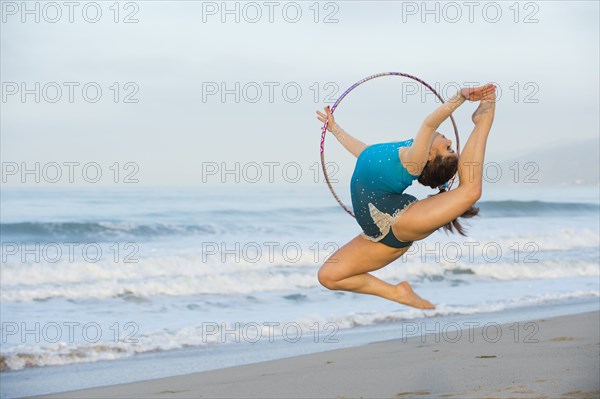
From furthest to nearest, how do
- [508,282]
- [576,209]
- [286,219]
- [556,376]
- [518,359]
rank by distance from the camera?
1. [576,209]
2. [286,219]
3. [508,282]
4. [518,359]
5. [556,376]

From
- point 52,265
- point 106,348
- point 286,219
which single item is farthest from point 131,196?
point 106,348

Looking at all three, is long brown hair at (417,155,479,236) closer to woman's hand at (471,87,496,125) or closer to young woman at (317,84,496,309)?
young woman at (317,84,496,309)

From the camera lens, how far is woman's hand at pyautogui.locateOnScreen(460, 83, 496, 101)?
18.0ft

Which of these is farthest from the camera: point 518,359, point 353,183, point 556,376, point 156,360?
point 156,360

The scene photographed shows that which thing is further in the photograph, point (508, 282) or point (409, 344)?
point (508, 282)

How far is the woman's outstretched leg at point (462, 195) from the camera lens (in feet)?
18.1

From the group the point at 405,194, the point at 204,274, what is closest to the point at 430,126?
the point at 405,194

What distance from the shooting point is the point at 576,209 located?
128ft

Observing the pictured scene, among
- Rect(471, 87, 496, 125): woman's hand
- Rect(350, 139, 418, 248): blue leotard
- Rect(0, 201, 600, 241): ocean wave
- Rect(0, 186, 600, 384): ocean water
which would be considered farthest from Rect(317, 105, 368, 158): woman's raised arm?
Rect(0, 201, 600, 241): ocean wave

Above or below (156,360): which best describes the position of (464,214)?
above

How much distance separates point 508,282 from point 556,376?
31.3ft

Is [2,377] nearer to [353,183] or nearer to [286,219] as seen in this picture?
[353,183]

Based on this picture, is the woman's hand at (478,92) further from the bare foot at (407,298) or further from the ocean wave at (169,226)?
the ocean wave at (169,226)

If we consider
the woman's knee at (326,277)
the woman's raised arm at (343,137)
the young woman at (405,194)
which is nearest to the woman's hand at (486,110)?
the young woman at (405,194)
